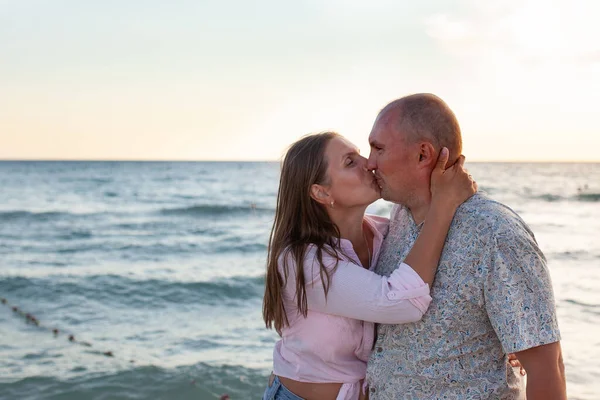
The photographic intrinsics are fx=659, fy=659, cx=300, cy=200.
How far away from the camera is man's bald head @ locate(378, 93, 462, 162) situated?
8.18 ft

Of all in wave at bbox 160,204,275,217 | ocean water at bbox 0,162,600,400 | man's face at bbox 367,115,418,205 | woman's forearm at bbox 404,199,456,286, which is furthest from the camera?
wave at bbox 160,204,275,217

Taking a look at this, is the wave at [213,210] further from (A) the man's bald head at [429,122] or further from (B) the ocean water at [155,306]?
(A) the man's bald head at [429,122]

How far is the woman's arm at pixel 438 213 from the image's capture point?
245cm

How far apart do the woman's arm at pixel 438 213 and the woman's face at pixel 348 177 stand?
0.43 metres

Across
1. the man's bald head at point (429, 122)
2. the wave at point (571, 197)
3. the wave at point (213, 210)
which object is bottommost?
the wave at point (213, 210)

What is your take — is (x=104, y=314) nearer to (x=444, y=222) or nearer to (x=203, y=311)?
(x=203, y=311)

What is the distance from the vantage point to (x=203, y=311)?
10.5 meters

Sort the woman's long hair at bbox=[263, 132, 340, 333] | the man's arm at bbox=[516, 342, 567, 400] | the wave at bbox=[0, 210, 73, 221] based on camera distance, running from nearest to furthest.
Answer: the man's arm at bbox=[516, 342, 567, 400] → the woman's long hair at bbox=[263, 132, 340, 333] → the wave at bbox=[0, 210, 73, 221]

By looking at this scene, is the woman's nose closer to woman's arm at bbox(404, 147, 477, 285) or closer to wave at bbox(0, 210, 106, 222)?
woman's arm at bbox(404, 147, 477, 285)

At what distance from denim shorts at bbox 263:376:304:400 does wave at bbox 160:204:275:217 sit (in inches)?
963

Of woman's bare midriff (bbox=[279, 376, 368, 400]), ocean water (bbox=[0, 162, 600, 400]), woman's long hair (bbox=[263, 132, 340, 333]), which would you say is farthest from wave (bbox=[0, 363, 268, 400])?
woman's long hair (bbox=[263, 132, 340, 333])

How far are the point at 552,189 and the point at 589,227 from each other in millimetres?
21425

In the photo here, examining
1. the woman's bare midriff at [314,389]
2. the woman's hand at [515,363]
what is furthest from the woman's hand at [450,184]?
the woman's bare midriff at [314,389]

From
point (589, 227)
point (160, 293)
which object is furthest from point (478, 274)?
point (589, 227)
